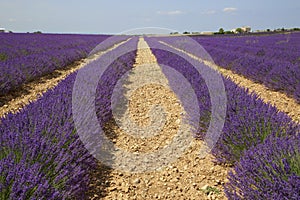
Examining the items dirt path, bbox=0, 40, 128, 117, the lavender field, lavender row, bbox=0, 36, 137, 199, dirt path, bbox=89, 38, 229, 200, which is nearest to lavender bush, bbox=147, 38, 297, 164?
the lavender field

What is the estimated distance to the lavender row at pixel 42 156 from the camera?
146 centimetres

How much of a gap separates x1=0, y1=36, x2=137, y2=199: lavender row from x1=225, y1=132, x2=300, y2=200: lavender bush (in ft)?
3.45

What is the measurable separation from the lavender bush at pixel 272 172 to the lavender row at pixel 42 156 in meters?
1.05

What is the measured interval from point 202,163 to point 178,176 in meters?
0.31

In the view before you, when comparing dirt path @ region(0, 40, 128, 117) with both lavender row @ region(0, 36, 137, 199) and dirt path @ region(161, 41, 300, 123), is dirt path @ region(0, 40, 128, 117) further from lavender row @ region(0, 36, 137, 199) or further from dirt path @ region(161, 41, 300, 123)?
dirt path @ region(161, 41, 300, 123)

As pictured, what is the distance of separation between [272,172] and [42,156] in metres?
1.44

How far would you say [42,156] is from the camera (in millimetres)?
1709

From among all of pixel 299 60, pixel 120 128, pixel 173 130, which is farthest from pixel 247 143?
pixel 299 60

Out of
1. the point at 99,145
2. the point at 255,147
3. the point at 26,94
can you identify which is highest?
the point at 255,147

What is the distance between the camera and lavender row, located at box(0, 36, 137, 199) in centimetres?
146

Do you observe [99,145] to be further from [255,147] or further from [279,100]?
[279,100]

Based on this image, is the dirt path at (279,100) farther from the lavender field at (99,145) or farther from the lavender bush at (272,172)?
the lavender bush at (272,172)

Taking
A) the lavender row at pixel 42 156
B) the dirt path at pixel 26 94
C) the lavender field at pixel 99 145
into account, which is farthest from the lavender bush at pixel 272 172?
the dirt path at pixel 26 94

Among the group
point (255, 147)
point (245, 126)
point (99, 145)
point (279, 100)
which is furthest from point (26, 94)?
point (279, 100)
